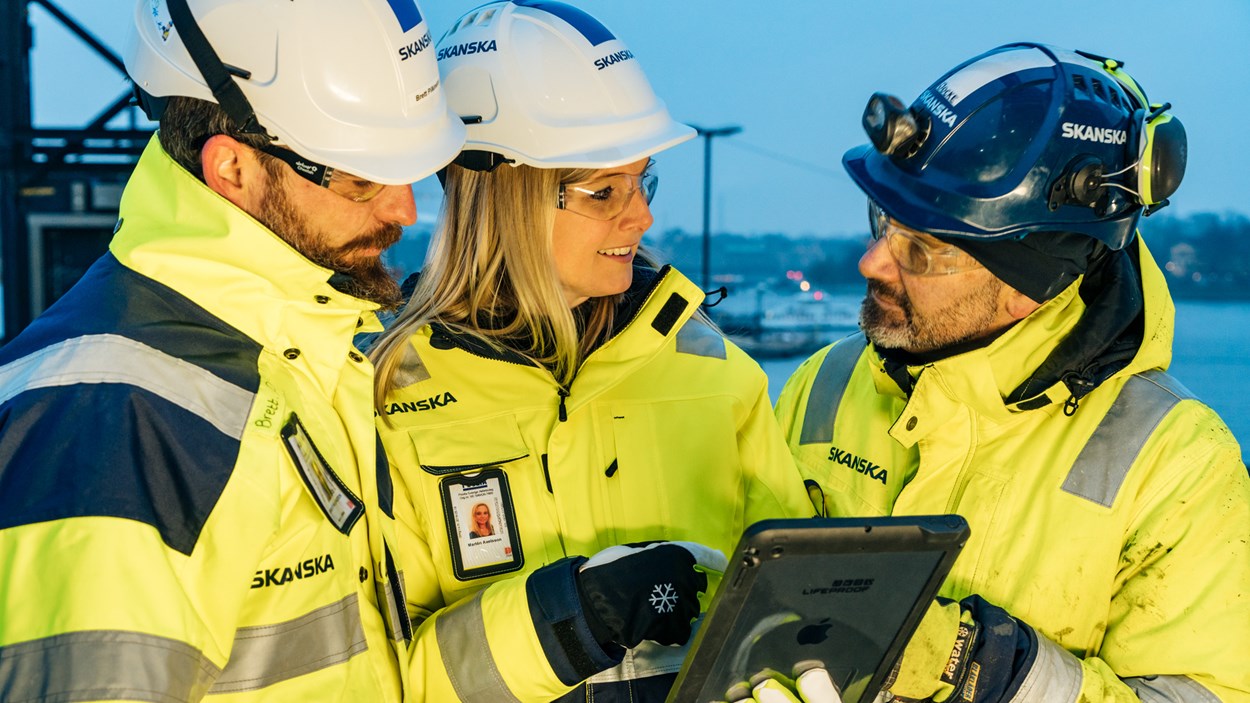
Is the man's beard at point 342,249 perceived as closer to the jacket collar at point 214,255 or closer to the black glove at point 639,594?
the jacket collar at point 214,255

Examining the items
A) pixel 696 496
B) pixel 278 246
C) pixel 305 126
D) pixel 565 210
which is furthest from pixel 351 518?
pixel 565 210

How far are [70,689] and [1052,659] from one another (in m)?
1.51

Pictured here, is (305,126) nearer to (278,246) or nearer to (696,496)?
(278,246)

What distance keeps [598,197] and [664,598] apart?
3.14 feet

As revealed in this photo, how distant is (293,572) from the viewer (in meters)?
1.57

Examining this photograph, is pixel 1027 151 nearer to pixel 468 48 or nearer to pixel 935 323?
pixel 935 323

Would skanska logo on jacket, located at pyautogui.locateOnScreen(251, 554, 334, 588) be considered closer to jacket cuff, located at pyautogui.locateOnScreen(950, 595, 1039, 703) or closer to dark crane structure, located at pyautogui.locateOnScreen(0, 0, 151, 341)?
jacket cuff, located at pyautogui.locateOnScreen(950, 595, 1039, 703)

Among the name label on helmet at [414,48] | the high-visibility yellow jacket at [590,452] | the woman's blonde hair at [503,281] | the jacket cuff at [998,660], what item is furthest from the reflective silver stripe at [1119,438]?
the name label on helmet at [414,48]

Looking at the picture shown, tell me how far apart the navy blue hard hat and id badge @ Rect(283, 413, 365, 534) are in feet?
3.97

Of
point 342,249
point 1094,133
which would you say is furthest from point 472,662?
point 1094,133

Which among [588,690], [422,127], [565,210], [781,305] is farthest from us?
[781,305]

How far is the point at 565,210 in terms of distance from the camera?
243 centimetres

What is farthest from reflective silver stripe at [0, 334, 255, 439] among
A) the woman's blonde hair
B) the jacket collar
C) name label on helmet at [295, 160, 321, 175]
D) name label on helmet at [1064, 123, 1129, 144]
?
name label on helmet at [1064, 123, 1129, 144]

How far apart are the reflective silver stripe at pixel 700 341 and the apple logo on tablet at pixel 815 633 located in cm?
89
